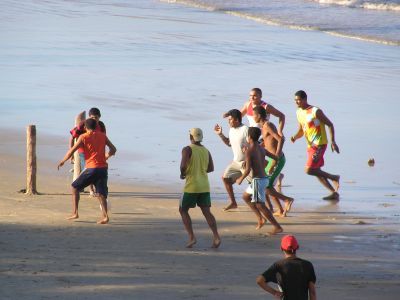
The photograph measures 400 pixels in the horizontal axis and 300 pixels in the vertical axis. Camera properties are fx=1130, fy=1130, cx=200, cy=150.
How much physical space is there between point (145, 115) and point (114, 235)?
339 inches

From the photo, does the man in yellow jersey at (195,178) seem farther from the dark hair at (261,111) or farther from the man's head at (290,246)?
the man's head at (290,246)

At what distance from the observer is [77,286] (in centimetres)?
1117

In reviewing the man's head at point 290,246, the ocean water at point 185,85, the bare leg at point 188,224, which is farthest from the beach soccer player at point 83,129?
the man's head at point 290,246

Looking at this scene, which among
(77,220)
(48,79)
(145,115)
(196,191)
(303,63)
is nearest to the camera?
(196,191)

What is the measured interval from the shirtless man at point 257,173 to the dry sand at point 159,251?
305mm

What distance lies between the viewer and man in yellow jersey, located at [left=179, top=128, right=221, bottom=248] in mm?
12820

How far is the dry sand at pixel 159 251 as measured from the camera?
11.2m

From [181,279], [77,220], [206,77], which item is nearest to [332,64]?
[206,77]

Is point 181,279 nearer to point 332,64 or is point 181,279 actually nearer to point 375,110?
point 375,110

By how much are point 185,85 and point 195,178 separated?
1296 cm

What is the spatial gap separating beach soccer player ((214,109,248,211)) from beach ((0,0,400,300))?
442 millimetres

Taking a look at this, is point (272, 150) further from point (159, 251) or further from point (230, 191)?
point (159, 251)

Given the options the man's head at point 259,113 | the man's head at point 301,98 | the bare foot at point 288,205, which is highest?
the man's head at point 301,98

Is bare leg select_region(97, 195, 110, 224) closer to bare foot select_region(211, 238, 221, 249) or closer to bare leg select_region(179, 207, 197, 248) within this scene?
bare leg select_region(179, 207, 197, 248)
